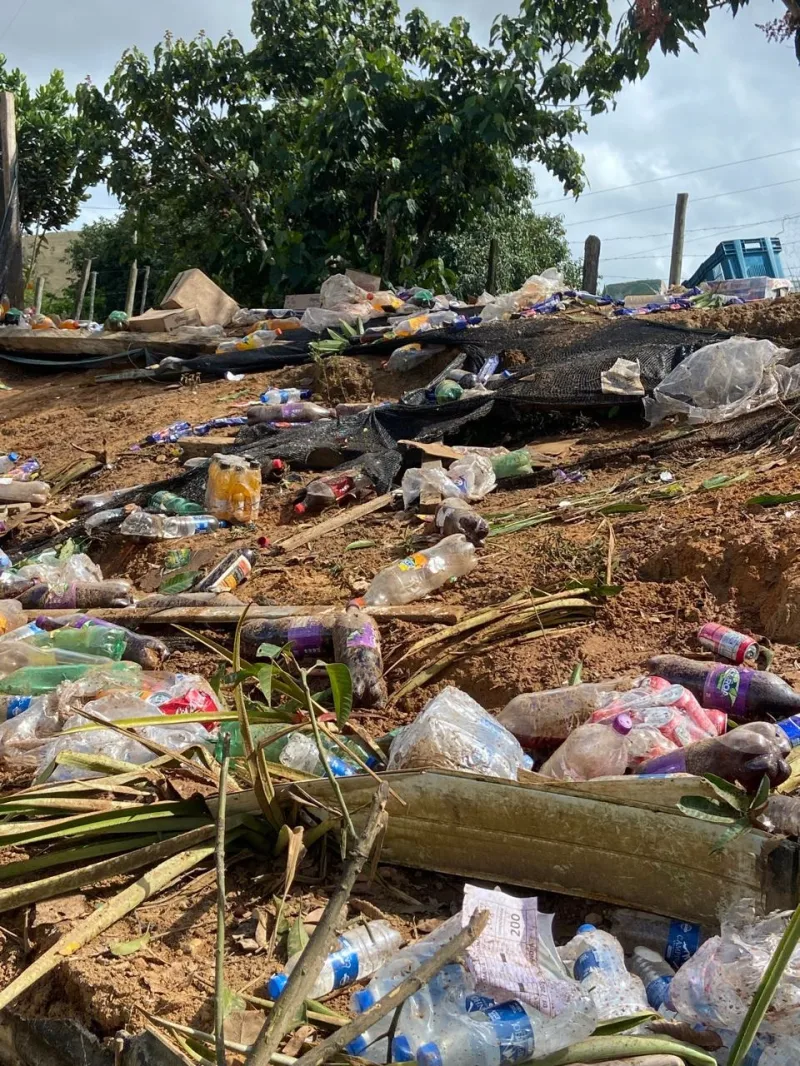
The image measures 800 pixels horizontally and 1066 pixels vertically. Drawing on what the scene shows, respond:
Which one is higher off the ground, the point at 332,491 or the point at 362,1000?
the point at 332,491

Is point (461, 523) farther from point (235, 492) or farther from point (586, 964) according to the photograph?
point (586, 964)

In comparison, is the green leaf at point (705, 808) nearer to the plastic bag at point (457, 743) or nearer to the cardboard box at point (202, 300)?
the plastic bag at point (457, 743)

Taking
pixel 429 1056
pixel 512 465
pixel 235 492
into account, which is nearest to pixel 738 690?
pixel 429 1056

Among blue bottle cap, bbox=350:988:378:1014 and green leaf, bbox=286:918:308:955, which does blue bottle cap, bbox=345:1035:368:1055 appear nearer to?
blue bottle cap, bbox=350:988:378:1014

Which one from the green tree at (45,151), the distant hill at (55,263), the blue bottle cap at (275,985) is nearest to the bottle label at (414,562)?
the blue bottle cap at (275,985)

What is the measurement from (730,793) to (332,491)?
3.93 m

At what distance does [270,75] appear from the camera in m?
12.3

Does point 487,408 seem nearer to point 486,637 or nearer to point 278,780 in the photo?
point 486,637

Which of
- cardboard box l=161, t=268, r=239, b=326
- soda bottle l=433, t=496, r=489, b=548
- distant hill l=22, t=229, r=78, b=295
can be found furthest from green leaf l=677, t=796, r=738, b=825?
distant hill l=22, t=229, r=78, b=295

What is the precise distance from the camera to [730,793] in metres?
1.45

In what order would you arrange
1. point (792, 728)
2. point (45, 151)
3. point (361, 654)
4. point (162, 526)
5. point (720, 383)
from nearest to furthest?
point (792, 728) → point (361, 654) → point (162, 526) → point (720, 383) → point (45, 151)

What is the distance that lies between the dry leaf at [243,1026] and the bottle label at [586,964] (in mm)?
531

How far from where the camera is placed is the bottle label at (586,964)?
1719 mm

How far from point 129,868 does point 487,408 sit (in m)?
4.08
